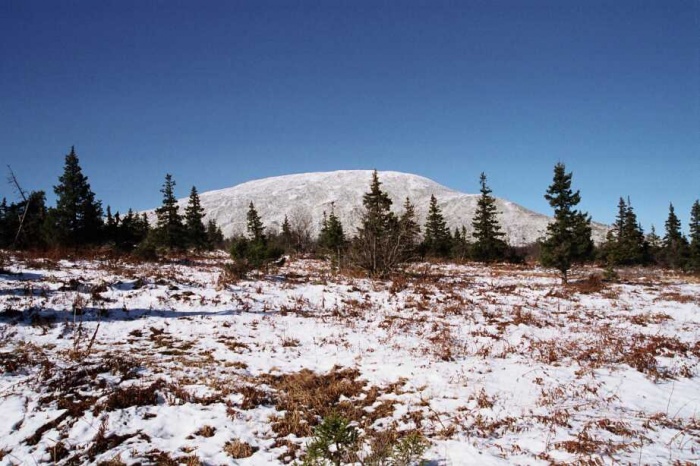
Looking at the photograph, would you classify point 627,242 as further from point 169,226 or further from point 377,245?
point 169,226

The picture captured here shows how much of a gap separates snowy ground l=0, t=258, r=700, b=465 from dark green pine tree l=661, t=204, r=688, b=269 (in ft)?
149

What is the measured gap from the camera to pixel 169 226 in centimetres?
4478

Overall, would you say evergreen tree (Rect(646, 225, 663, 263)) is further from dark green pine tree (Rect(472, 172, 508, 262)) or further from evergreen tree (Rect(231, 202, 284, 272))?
evergreen tree (Rect(231, 202, 284, 272))

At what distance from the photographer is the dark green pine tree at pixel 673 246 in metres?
48.5

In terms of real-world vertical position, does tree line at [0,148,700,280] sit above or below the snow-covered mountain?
below

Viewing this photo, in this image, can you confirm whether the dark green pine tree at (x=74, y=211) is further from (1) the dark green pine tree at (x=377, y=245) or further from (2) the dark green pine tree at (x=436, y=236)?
(2) the dark green pine tree at (x=436, y=236)

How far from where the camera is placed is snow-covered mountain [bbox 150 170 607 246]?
143 m

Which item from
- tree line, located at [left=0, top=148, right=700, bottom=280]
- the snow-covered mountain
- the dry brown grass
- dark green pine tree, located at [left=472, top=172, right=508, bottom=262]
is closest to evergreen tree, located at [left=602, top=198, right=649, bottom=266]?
tree line, located at [left=0, top=148, right=700, bottom=280]

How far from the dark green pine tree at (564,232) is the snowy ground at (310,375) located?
11106mm

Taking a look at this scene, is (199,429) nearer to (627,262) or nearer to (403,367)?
(403,367)

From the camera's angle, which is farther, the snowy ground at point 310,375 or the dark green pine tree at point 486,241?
the dark green pine tree at point 486,241

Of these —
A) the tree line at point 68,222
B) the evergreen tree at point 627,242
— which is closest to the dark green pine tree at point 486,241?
the evergreen tree at point 627,242

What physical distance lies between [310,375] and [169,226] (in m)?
43.3

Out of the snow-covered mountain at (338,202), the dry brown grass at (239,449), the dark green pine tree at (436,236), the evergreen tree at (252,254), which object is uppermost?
the snow-covered mountain at (338,202)
